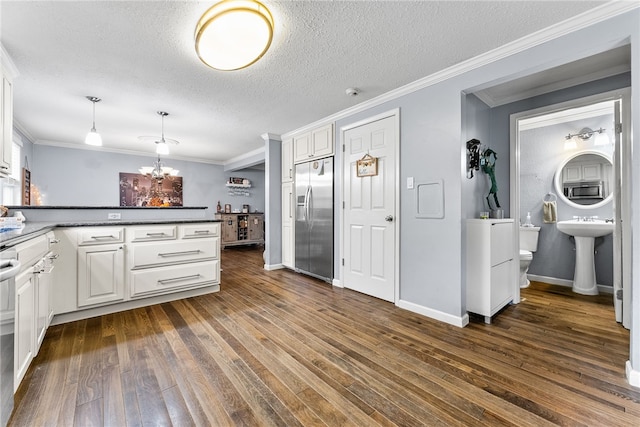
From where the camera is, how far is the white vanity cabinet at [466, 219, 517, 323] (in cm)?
242

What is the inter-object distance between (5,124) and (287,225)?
3.24 meters

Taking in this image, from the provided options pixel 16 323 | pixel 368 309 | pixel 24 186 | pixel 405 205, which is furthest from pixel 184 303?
pixel 24 186

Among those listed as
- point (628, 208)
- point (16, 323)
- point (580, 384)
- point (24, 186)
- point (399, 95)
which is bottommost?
point (580, 384)

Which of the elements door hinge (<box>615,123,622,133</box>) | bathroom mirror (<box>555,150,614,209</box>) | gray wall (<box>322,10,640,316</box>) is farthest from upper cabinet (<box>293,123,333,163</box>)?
bathroom mirror (<box>555,150,614,209</box>)

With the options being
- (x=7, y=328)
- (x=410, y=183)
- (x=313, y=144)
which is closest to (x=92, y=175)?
(x=313, y=144)

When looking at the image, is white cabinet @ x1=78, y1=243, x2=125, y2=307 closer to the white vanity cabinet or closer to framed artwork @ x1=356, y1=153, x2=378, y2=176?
framed artwork @ x1=356, y1=153, x2=378, y2=176

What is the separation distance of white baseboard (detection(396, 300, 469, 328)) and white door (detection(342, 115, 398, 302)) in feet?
0.57

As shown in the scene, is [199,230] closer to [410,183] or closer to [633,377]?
[410,183]

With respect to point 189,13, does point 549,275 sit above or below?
below

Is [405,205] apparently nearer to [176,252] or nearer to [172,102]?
[176,252]

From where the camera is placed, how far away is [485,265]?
2443 mm

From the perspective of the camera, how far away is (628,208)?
2176 mm

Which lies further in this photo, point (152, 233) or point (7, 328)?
point (152, 233)

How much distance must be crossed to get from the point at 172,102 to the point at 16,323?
2.69 meters
